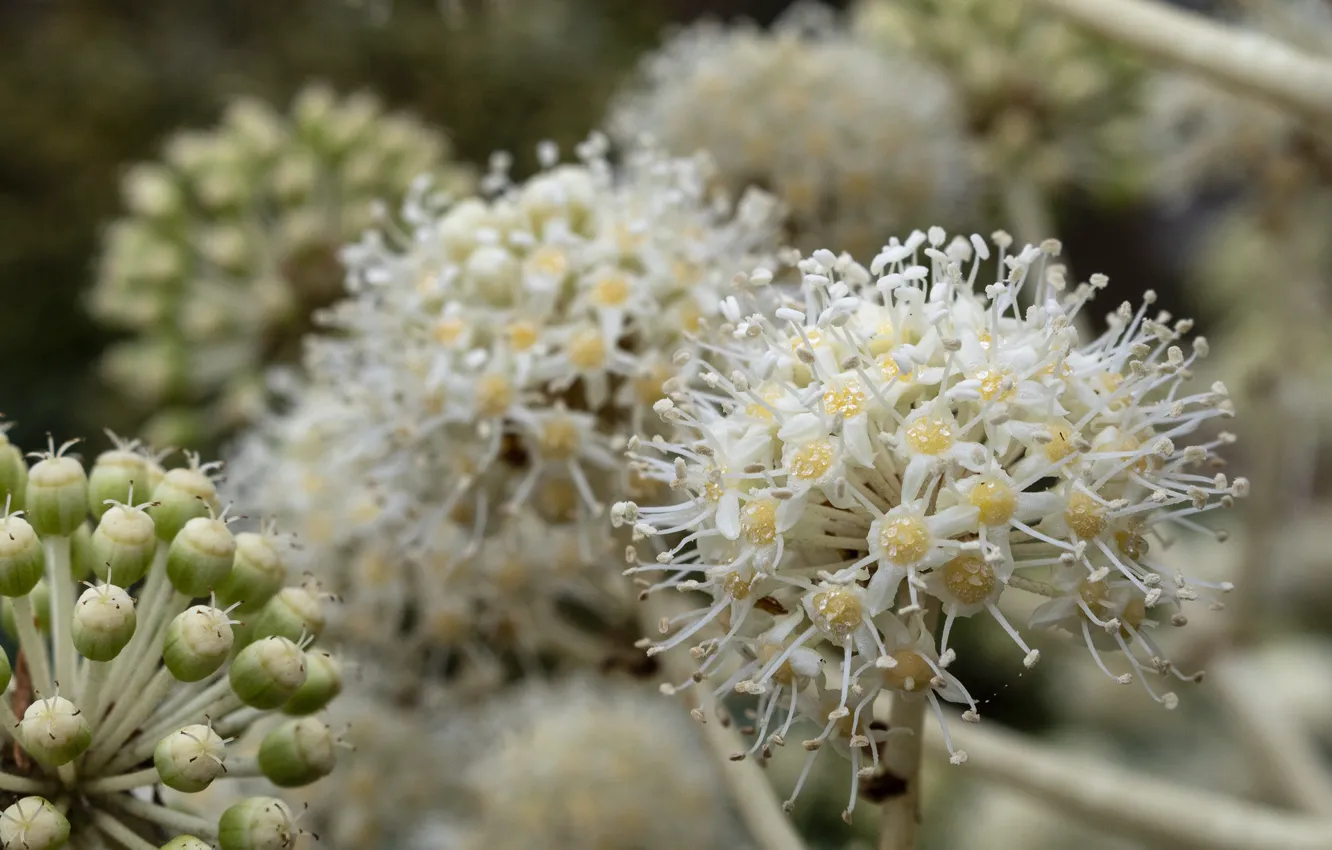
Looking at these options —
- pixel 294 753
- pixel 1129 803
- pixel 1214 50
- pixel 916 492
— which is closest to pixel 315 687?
pixel 294 753

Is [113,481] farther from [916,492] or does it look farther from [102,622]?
[916,492]

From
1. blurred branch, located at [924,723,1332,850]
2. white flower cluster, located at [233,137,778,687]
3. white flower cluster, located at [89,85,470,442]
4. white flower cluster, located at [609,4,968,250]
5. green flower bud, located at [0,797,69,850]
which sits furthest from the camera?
white flower cluster, located at [89,85,470,442]

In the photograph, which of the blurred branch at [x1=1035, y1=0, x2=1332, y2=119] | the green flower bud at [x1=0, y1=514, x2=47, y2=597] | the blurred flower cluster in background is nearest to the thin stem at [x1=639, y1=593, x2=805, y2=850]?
the blurred flower cluster in background

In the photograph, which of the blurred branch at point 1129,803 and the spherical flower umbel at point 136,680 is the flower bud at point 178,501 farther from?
the blurred branch at point 1129,803

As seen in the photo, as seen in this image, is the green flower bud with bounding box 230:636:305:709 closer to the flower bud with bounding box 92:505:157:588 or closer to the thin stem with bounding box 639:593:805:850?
the flower bud with bounding box 92:505:157:588

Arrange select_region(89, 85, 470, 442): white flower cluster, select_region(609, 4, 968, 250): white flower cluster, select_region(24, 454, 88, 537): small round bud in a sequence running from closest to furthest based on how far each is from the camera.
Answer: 1. select_region(24, 454, 88, 537): small round bud
2. select_region(609, 4, 968, 250): white flower cluster
3. select_region(89, 85, 470, 442): white flower cluster

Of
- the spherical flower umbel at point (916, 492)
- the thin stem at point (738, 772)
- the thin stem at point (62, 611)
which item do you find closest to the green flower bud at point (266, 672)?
the thin stem at point (62, 611)
